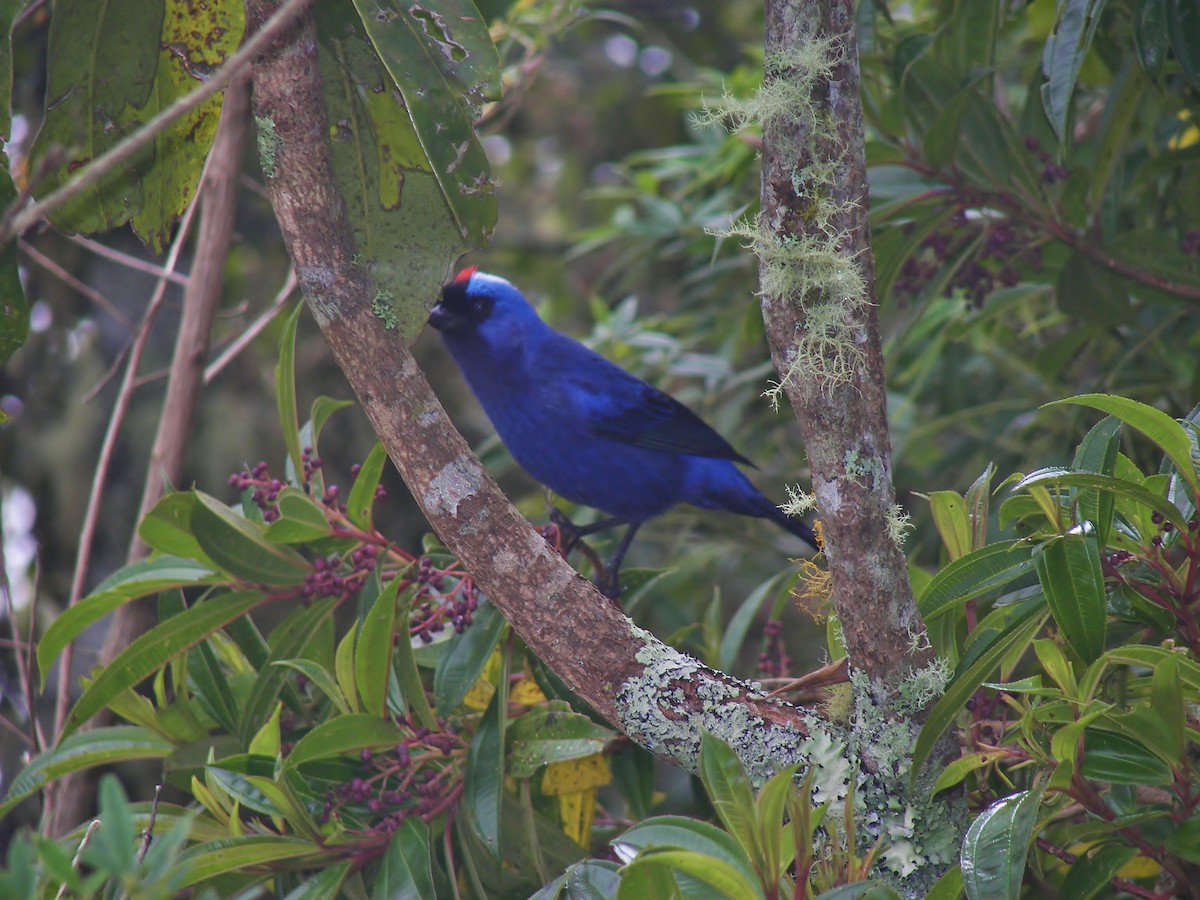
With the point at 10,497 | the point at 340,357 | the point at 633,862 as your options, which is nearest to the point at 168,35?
the point at 340,357

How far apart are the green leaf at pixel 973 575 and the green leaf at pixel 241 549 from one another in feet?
3.86

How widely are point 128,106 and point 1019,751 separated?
5.78ft

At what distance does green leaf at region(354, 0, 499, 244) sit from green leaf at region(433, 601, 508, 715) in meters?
0.87

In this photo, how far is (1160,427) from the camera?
4.89 feet

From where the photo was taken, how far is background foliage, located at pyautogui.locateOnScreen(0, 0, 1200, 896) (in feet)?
4.97

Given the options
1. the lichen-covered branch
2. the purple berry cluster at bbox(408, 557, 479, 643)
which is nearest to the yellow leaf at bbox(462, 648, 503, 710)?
the purple berry cluster at bbox(408, 557, 479, 643)

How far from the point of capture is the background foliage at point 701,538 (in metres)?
1.52

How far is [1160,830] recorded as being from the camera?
6.46ft

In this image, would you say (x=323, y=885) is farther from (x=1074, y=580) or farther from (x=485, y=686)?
(x=1074, y=580)

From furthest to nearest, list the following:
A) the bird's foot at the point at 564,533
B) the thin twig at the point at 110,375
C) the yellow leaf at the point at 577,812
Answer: the bird's foot at the point at 564,533 < the thin twig at the point at 110,375 < the yellow leaf at the point at 577,812

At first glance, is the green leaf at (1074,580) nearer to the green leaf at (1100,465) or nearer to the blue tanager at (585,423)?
the green leaf at (1100,465)

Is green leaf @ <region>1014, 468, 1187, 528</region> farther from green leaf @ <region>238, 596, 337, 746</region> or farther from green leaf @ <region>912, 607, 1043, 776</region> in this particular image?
green leaf @ <region>238, 596, 337, 746</region>

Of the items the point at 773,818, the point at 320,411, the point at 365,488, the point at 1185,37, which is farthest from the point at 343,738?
the point at 1185,37

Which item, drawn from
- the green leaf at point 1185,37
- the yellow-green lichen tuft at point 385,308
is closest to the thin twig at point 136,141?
the yellow-green lichen tuft at point 385,308
